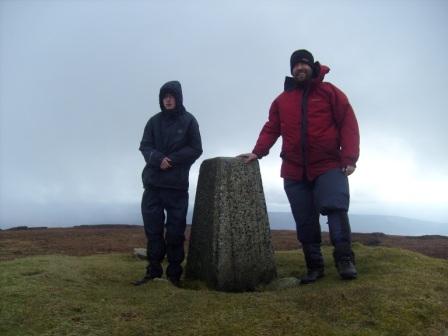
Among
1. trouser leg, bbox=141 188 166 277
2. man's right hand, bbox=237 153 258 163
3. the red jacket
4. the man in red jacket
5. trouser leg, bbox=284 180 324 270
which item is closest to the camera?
the man in red jacket

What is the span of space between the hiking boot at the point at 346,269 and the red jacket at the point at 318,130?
1.50 m

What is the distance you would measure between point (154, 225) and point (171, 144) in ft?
5.10

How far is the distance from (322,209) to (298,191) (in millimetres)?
752

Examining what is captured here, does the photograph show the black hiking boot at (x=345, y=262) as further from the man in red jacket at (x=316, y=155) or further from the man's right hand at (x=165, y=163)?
the man's right hand at (x=165, y=163)

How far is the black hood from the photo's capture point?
7684 millimetres

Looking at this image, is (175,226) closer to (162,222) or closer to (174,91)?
(162,222)

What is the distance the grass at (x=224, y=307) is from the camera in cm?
482

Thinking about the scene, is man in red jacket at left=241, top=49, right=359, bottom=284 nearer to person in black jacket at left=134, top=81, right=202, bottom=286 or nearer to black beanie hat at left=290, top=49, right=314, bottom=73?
black beanie hat at left=290, top=49, right=314, bottom=73

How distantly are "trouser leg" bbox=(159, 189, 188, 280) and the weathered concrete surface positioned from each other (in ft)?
0.95

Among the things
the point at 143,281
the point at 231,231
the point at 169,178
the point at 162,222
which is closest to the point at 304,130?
the point at 231,231

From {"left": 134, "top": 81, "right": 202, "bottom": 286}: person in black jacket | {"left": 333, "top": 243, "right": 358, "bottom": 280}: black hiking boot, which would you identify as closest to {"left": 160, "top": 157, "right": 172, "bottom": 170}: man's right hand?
{"left": 134, "top": 81, "right": 202, "bottom": 286}: person in black jacket

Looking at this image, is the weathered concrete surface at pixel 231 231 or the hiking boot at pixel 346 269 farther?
the weathered concrete surface at pixel 231 231

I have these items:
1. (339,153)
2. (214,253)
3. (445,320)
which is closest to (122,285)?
(214,253)

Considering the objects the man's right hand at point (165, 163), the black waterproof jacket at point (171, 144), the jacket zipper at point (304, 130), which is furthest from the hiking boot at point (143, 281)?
the jacket zipper at point (304, 130)
